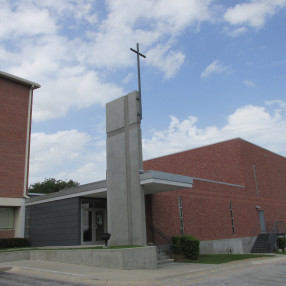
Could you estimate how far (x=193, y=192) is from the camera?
22234mm

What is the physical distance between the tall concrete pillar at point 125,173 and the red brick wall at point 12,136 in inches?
368

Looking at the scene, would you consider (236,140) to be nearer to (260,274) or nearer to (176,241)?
(176,241)

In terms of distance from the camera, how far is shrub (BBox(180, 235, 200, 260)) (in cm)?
1752

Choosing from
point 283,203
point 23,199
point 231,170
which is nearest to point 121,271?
point 23,199

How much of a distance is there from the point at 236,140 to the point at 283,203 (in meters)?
11.5

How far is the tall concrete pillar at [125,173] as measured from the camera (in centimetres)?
1545

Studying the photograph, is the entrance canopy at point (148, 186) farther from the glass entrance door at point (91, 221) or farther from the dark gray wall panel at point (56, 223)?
the glass entrance door at point (91, 221)

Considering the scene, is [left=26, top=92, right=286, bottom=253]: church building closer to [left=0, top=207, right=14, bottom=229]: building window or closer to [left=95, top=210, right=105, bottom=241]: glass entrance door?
[left=95, top=210, right=105, bottom=241]: glass entrance door

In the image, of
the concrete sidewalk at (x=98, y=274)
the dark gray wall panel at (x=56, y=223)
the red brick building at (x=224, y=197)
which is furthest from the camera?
the red brick building at (x=224, y=197)

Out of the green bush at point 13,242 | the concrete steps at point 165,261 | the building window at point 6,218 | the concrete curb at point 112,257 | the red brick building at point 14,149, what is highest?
the red brick building at point 14,149

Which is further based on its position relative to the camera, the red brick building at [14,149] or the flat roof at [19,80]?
the flat roof at [19,80]

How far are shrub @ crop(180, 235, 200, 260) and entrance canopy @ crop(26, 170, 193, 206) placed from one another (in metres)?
2.79

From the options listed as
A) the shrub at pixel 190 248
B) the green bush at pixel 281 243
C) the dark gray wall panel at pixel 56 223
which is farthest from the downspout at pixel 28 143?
the green bush at pixel 281 243

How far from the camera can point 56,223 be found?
19.4 m
